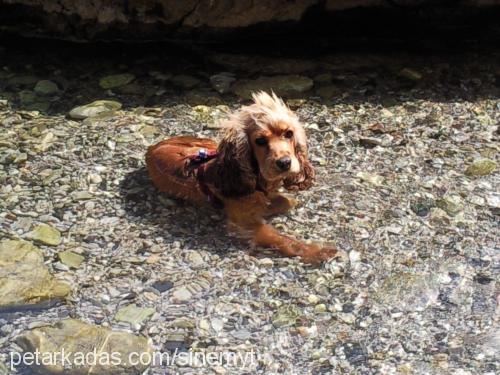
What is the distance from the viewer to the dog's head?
4965 mm

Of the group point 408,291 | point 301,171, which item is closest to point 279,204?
point 301,171

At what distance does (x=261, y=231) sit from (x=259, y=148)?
0.53 meters

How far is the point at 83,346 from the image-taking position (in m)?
4.35

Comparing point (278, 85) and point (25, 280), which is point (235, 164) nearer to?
point (25, 280)

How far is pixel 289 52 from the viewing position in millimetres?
7547

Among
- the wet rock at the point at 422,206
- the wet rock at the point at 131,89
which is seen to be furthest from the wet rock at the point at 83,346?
the wet rock at the point at 131,89

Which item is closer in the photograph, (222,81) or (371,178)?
(371,178)

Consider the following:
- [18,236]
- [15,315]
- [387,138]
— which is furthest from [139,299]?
[387,138]

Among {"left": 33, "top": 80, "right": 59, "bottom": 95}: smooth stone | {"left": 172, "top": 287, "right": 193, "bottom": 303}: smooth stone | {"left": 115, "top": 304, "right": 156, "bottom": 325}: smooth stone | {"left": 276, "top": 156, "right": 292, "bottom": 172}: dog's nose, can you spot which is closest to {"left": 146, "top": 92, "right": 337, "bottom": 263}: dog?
{"left": 276, "top": 156, "right": 292, "bottom": 172}: dog's nose

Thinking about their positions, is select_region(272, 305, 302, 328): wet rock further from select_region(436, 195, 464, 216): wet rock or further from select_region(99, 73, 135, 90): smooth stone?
select_region(99, 73, 135, 90): smooth stone

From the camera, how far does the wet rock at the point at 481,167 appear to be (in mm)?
5891

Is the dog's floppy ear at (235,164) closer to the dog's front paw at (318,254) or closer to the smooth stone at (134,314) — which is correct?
the dog's front paw at (318,254)

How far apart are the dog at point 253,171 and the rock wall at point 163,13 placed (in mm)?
2141

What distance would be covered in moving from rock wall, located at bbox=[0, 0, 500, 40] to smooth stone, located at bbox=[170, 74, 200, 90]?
1.70 feet
